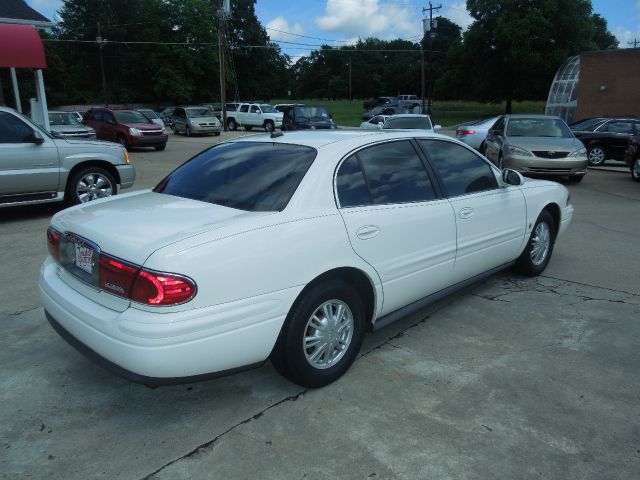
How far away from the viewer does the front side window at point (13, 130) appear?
24.8 feet

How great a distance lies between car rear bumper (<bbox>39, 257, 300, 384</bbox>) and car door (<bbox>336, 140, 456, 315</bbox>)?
70cm

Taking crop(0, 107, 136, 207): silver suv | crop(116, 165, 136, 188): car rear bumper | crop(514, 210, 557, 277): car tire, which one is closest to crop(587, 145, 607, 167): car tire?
crop(514, 210, 557, 277): car tire

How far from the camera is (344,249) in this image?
3.16 m

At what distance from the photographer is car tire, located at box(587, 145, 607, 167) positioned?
1582cm

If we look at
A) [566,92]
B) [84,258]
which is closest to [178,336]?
[84,258]

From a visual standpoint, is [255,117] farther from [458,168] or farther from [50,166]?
[458,168]

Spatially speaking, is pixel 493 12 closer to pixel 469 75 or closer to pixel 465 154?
pixel 469 75

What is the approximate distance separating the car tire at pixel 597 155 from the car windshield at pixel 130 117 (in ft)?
53.4

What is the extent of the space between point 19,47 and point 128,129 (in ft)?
26.4

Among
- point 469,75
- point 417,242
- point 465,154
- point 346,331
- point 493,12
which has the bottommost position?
point 346,331

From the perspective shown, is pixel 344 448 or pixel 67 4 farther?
pixel 67 4

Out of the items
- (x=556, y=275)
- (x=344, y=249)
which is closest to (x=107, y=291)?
(x=344, y=249)

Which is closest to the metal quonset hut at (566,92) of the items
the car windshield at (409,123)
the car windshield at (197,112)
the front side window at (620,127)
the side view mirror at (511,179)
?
the front side window at (620,127)

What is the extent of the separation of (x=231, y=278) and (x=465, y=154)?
259 cm
